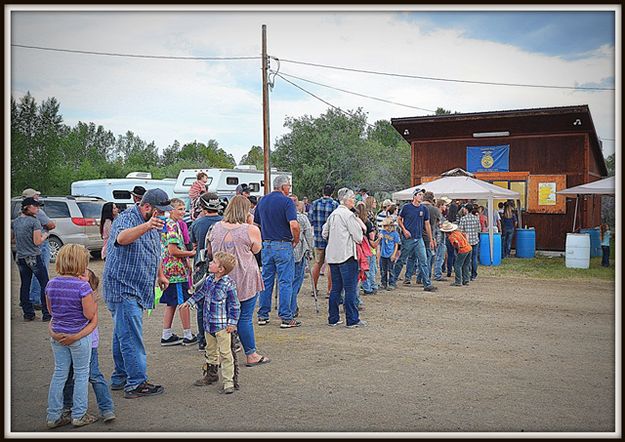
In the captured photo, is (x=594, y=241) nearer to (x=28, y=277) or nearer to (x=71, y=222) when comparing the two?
(x=71, y=222)

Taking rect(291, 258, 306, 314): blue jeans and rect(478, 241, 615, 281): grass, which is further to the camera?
rect(478, 241, 615, 281): grass

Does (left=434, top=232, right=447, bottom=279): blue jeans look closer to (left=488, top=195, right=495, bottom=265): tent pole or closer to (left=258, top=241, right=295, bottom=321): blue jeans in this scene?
(left=488, top=195, right=495, bottom=265): tent pole

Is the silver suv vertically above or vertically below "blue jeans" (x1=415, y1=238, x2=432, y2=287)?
above

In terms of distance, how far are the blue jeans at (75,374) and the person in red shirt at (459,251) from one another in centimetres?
861

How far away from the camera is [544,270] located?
14375mm

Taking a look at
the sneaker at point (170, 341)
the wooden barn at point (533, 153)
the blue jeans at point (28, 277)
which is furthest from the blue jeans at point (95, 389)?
the wooden barn at point (533, 153)

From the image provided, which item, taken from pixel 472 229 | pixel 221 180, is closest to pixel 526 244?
pixel 472 229

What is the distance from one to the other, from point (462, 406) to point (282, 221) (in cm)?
360

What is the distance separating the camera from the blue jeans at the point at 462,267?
38.9ft

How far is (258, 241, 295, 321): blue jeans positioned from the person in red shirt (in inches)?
195

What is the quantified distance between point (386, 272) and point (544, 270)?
5081 mm

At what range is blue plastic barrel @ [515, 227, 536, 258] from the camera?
17.3 metres

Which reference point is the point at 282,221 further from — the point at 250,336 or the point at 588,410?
the point at 588,410

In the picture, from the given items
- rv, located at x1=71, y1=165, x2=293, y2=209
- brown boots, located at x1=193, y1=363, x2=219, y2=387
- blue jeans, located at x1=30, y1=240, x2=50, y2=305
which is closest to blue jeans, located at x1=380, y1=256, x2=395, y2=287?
→ blue jeans, located at x1=30, y1=240, x2=50, y2=305
